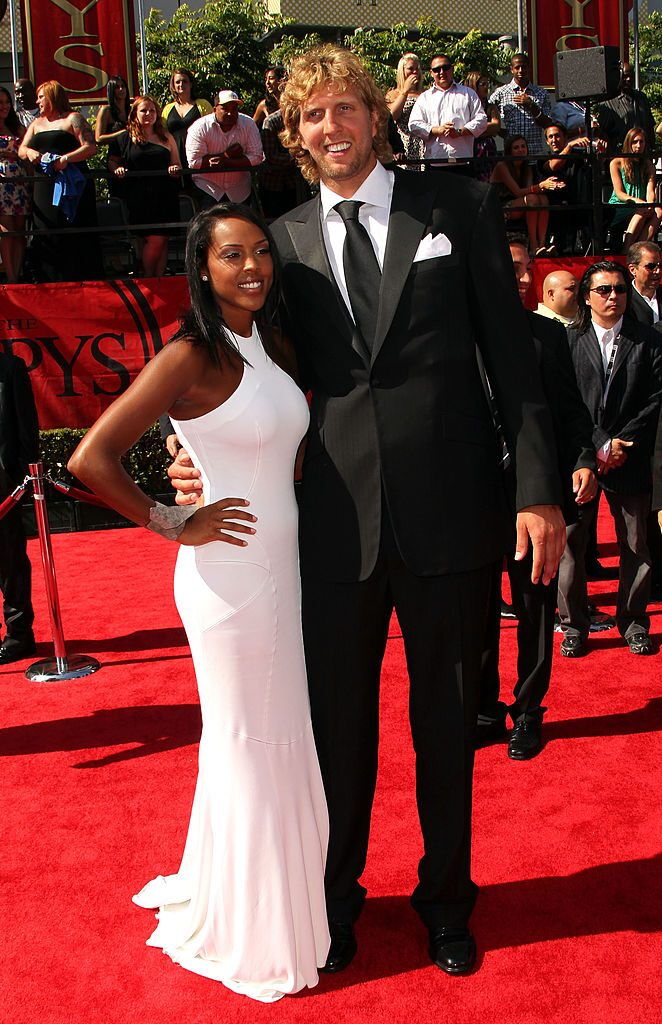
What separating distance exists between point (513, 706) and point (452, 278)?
7.65 ft

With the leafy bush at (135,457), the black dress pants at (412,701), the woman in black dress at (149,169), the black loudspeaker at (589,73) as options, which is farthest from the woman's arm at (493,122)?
the black dress pants at (412,701)

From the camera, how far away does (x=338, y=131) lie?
2756 millimetres

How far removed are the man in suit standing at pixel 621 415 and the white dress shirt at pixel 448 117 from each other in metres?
4.78

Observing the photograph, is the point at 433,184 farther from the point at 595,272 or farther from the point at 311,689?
the point at 595,272

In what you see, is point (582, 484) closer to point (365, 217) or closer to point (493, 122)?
point (365, 217)

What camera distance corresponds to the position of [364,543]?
2.80m

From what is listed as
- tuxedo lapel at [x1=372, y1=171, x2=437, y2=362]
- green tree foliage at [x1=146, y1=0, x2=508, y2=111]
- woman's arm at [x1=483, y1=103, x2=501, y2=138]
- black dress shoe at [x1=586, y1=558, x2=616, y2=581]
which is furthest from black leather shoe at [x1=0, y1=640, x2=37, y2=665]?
green tree foliage at [x1=146, y1=0, x2=508, y2=111]

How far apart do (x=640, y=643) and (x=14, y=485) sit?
363 centimetres

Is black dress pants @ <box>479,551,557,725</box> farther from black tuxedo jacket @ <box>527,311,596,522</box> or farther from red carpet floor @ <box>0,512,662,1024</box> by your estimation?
black tuxedo jacket @ <box>527,311,596,522</box>

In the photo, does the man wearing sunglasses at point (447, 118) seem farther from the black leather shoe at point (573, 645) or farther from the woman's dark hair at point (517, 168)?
the black leather shoe at point (573, 645)

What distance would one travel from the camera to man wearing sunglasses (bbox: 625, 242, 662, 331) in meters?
6.87

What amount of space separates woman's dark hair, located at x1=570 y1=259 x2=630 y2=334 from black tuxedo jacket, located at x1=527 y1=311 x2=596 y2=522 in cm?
135

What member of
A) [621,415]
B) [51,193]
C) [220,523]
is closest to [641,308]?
[621,415]

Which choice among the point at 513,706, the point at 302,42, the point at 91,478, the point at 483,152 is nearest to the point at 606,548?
the point at 513,706
